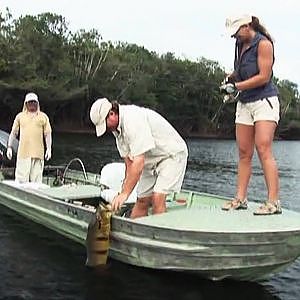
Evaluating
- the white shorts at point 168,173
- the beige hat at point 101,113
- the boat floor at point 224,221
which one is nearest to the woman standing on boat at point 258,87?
the boat floor at point 224,221

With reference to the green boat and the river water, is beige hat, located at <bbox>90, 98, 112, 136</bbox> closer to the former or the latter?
the green boat

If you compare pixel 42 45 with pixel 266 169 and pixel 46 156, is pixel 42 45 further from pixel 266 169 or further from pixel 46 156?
pixel 266 169

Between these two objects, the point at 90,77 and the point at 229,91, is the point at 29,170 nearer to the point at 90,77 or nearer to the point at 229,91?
the point at 229,91

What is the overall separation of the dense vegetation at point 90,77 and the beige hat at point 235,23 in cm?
4351

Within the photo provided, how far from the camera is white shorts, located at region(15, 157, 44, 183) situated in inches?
500

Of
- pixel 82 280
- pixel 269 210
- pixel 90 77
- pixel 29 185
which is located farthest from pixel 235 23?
pixel 90 77

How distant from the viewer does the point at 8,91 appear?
65438mm

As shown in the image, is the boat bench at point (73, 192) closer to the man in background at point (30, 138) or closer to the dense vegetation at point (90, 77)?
the man in background at point (30, 138)

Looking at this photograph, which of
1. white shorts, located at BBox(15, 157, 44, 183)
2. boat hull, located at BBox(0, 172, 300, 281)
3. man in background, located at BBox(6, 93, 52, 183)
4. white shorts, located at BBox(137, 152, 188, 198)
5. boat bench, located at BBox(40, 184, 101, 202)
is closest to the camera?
boat hull, located at BBox(0, 172, 300, 281)

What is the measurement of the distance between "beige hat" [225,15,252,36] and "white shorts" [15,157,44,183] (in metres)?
6.45

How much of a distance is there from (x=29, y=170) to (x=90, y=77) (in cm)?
6664

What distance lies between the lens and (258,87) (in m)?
7.82

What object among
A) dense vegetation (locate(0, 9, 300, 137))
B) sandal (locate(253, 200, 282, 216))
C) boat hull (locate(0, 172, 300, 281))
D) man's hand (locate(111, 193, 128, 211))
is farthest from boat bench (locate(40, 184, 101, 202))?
dense vegetation (locate(0, 9, 300, 137))

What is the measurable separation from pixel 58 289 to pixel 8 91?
197 feet
